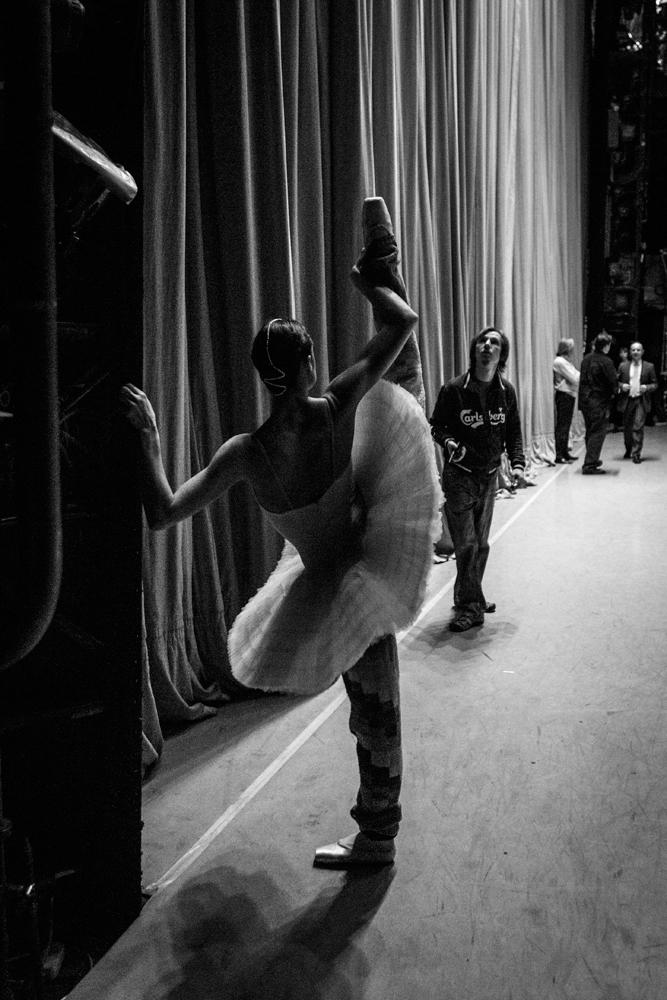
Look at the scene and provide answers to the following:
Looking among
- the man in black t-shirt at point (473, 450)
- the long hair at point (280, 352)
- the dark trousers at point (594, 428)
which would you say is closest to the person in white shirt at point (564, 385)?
the dark trousers at point (594, 428)

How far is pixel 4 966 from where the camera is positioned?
1596 millimetres

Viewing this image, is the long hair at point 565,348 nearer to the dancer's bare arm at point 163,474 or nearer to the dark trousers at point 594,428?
the dark trousers at point 594,428

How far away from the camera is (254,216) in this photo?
158 inches

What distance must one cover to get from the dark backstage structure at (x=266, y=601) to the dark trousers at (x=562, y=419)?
6.04 meters

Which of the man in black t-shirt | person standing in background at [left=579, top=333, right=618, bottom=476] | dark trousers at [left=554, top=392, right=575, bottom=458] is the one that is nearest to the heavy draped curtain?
the man in black t-shirt

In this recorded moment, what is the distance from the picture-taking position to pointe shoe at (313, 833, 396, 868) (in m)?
2.59

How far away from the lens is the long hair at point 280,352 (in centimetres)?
226

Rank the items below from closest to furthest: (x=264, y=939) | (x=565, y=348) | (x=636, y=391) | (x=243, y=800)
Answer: (x=264, y=939)
(x=243, y=800)
(x=636, y=391)
(x=565, y=348)

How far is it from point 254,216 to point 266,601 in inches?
86.0

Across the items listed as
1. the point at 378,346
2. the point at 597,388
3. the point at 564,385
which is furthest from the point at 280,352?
the point at 564,385

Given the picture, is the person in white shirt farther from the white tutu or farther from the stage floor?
the white tutu

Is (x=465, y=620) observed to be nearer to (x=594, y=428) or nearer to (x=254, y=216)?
(x=254, y=216)

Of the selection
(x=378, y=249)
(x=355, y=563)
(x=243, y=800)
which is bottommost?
(x=243, y=800)

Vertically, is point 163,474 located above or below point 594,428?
above
